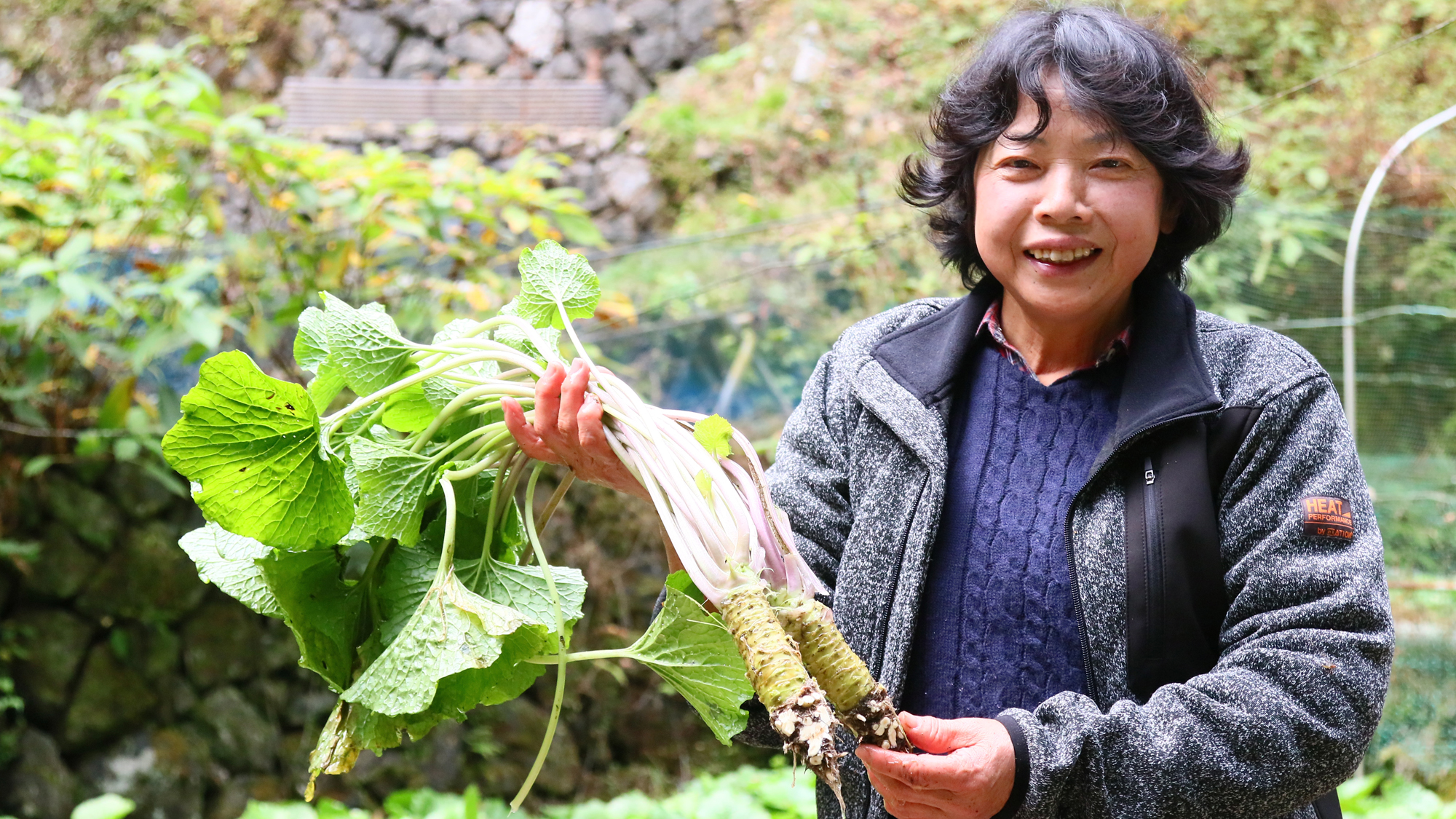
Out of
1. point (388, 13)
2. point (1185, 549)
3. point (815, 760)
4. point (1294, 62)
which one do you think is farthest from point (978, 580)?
point (388, 13)

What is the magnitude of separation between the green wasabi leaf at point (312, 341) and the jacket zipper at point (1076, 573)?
3.00 feet

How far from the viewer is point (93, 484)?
11.9 ft

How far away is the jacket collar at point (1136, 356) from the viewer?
4.16 ft

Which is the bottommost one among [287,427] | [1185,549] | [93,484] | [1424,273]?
[93,484]

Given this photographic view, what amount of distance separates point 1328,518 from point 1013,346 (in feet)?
1.44

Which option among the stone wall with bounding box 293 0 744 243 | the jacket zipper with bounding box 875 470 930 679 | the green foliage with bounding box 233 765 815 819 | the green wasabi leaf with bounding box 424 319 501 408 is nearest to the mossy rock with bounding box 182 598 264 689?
the green foliage with bounding box 233 765 815 819

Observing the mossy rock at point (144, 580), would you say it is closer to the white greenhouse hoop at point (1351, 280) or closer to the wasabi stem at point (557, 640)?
the wasabi stem at point (557, 640)

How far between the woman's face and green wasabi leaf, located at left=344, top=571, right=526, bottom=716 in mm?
715

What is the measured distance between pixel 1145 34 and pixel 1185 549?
0.64 metres

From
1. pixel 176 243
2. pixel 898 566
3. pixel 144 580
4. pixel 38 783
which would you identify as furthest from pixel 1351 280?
pixel 38 783

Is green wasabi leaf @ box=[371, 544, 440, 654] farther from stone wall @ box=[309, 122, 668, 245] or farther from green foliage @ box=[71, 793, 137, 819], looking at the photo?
stone wall @ box=[309, 122, 668, 245]

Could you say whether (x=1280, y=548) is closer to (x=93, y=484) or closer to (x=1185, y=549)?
(x=1185, y=549)

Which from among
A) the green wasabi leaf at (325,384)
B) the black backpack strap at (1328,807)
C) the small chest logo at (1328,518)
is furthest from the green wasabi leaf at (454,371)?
the black backpack strap at (1328,807)

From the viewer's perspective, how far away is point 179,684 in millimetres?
3801
